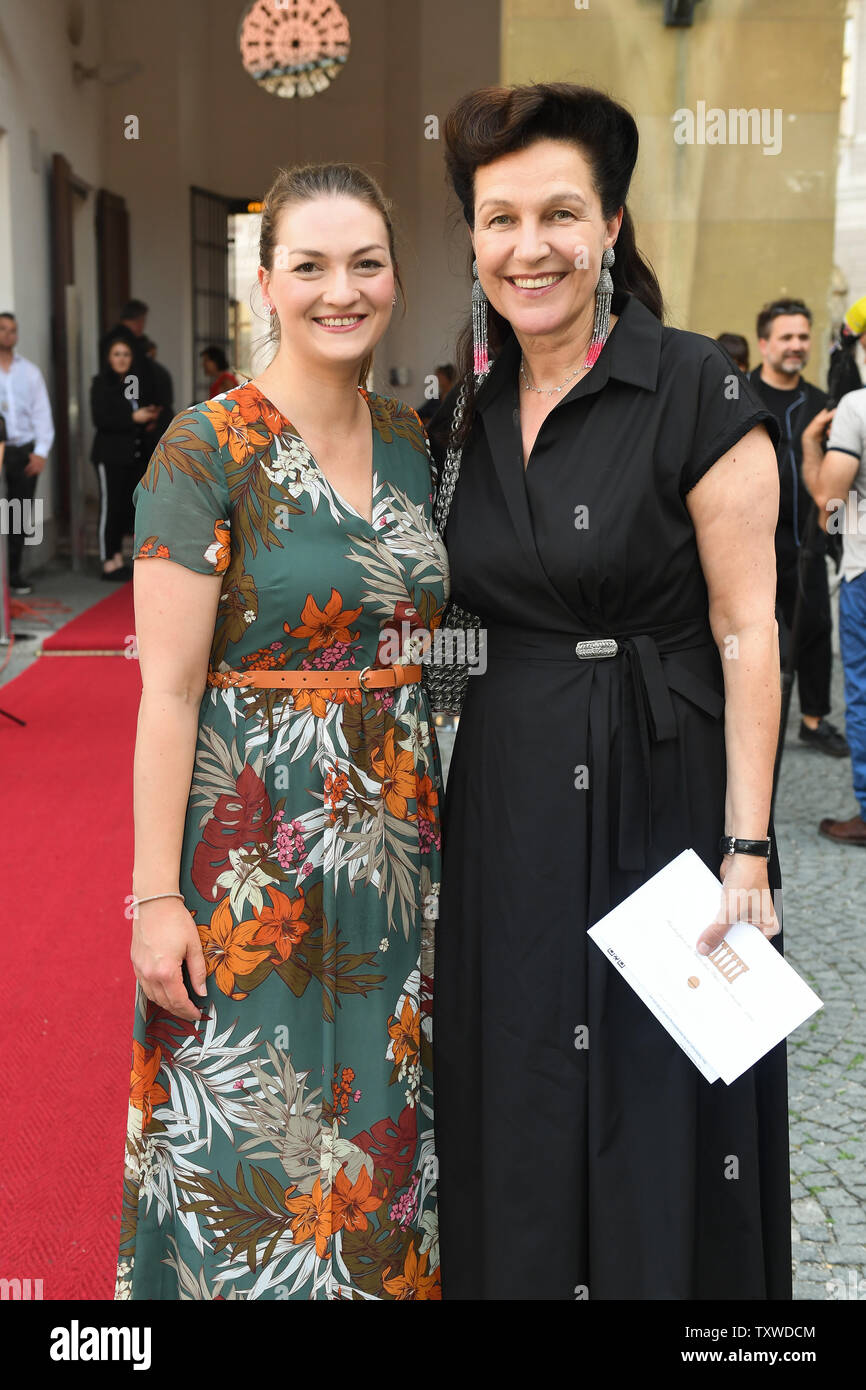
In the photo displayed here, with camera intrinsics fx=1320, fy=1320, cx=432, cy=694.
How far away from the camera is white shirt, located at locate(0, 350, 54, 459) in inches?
382

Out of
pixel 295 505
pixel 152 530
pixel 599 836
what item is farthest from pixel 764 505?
pixel 152 530

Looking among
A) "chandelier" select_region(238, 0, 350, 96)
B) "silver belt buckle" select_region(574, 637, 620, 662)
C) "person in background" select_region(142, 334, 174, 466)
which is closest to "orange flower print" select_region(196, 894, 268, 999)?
"silver belt buckle" select_region(574, 637, 620, 662)

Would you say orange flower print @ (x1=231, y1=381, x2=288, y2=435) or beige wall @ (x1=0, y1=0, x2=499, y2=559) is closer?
orange flower print @ (x1=231, y1=381, x2=288, y2=435)

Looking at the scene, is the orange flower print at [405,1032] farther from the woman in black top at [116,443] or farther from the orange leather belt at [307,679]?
the woman in black top at [116,443]

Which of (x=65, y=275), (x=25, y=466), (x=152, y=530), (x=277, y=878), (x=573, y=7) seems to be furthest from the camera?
(x=65, y=275)

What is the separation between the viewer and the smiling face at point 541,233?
6.57ft

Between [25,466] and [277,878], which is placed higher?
[25,466]

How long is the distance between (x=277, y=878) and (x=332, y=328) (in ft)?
2.82

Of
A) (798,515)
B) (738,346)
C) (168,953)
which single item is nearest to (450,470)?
(168,953)

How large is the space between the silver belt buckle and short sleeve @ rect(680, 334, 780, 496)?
0.25 meters

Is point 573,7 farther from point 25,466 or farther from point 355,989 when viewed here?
point 355,989

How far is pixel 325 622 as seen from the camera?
2018 millimetres

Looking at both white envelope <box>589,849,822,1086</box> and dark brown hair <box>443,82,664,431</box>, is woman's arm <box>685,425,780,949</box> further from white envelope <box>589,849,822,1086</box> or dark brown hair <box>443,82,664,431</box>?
dark brown hair <box>443,82,664,431</box>
